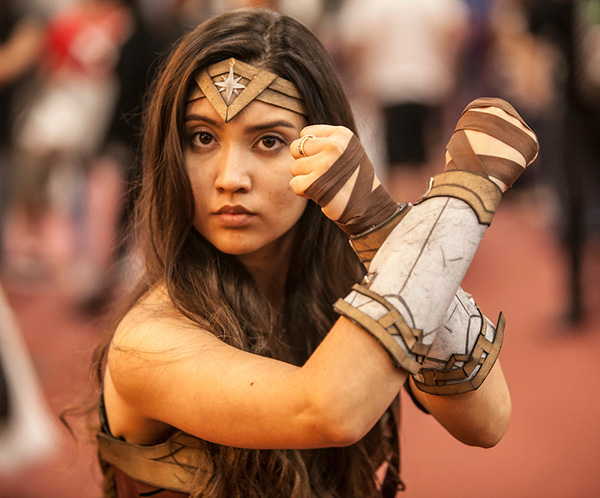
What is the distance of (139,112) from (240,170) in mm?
2270

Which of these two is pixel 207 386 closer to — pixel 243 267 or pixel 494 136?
pixel 243 267

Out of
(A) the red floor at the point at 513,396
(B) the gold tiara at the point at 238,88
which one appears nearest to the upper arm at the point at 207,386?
(B) the gold tiara at the point at 238,88

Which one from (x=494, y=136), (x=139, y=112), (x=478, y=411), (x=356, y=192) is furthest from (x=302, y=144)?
(x=139, y=112)

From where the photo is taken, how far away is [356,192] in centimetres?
126

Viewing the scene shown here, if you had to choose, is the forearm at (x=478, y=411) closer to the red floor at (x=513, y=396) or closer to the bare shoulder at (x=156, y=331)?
the bare shoulder at (x=156, y=331)

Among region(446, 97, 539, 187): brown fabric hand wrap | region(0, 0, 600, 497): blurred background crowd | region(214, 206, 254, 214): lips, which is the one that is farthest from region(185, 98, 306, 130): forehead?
region(0, 0, 600, 497): blurred background crowd

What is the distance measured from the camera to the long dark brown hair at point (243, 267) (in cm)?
151

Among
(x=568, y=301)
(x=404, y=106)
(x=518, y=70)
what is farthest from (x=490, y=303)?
(x=518, y=70)

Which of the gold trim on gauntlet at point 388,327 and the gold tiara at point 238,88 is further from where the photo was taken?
the gold tiara at point 238,88

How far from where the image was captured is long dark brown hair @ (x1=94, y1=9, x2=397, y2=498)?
1515mm

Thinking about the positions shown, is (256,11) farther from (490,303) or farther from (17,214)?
(17,214)

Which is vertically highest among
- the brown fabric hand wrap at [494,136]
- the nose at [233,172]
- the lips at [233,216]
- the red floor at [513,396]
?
the brown fabric hand wrap at [494,136]

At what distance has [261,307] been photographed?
1.67 metres

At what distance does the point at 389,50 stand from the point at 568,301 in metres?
2.17
